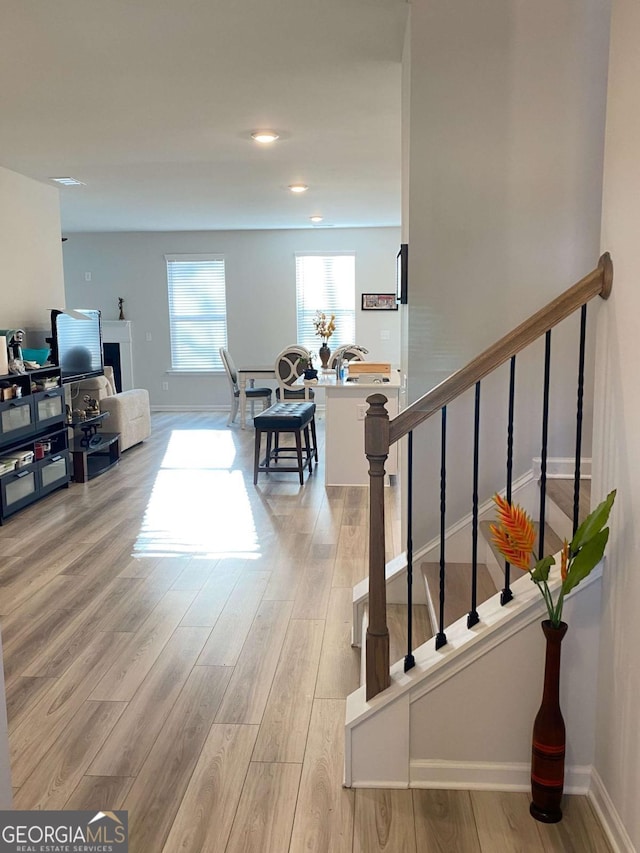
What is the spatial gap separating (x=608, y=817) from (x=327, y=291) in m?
8.73

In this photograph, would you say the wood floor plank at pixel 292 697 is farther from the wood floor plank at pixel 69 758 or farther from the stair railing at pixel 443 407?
the wood floor plank at pixel 69 758

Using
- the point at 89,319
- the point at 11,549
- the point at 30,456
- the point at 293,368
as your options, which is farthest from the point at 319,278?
the point at 11,549

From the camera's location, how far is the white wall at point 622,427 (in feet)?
5.67

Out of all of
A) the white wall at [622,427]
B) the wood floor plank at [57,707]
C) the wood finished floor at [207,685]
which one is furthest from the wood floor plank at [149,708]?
the white wall at [622,427]

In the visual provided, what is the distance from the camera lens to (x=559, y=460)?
3029 mm

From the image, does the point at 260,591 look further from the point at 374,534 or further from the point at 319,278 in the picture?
the point at 319,278

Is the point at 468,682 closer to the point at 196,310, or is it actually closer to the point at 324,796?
the point at 324,796

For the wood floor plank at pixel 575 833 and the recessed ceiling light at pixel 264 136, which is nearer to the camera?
the wood floor plank at pixel 575 833

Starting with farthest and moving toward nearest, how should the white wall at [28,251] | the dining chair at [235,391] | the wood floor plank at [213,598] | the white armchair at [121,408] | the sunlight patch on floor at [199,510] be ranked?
the dining chair at [235,391] < the white armchair at [121,408] < the white wall at [28,251] < the sunlight patch on floor at [199,510] < the wood floor plank at [213,598]

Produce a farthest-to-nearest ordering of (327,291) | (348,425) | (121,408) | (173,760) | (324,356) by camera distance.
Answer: (327,291), (324,356), (121,408), (348,425), (173,760)

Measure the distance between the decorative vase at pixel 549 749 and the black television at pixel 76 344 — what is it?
16.0 feet

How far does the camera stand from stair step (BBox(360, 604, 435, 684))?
263cm

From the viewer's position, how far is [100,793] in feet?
6.72

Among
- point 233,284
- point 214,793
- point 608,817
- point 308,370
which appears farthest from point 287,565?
point 233,284
